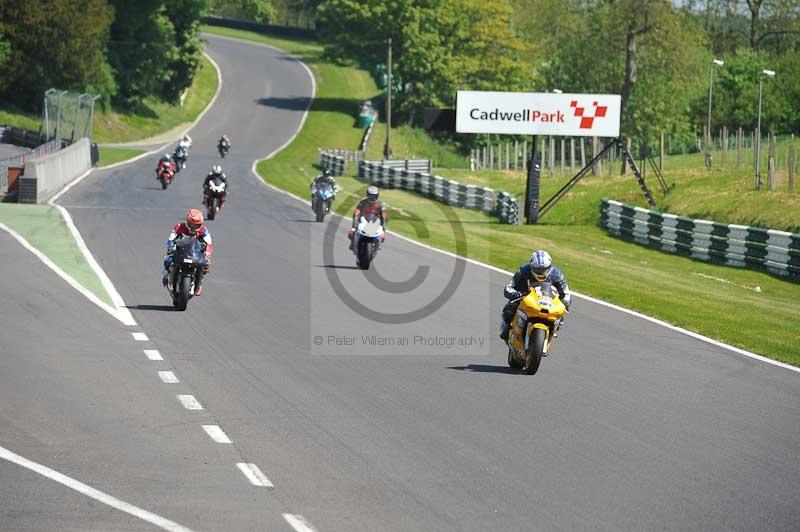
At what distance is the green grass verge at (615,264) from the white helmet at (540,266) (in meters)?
3.86

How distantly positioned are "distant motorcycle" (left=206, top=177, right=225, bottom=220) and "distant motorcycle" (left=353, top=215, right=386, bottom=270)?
11228 millimetres

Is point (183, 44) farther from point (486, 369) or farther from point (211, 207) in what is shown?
point (486, 369)

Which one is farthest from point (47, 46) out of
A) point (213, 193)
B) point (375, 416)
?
point (375, 416)

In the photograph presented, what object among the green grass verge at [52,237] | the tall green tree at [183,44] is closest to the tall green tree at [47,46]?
the tall green tree at [183,44]

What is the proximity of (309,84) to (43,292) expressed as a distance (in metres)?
95.0

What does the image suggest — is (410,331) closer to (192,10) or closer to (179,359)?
(179,359)

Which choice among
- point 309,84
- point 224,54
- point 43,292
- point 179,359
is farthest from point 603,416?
point 224,54

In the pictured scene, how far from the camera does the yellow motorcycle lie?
1441 centimetres

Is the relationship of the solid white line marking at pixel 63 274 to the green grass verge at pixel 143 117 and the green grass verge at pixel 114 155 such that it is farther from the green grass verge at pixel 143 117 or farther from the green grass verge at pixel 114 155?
the green grass verge at pixel 143 117

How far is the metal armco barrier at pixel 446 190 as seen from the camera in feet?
152

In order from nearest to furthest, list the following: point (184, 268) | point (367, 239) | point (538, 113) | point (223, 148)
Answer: point (184, 268)
point (367, 239)
point (538, 113)
point (223, 148)

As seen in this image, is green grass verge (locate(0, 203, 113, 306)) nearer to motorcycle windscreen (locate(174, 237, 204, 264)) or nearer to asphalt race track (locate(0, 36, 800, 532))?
asphalt race track (locate(0, 36, 800, 532))

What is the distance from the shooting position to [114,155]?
221 ft

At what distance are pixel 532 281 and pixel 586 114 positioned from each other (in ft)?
103
